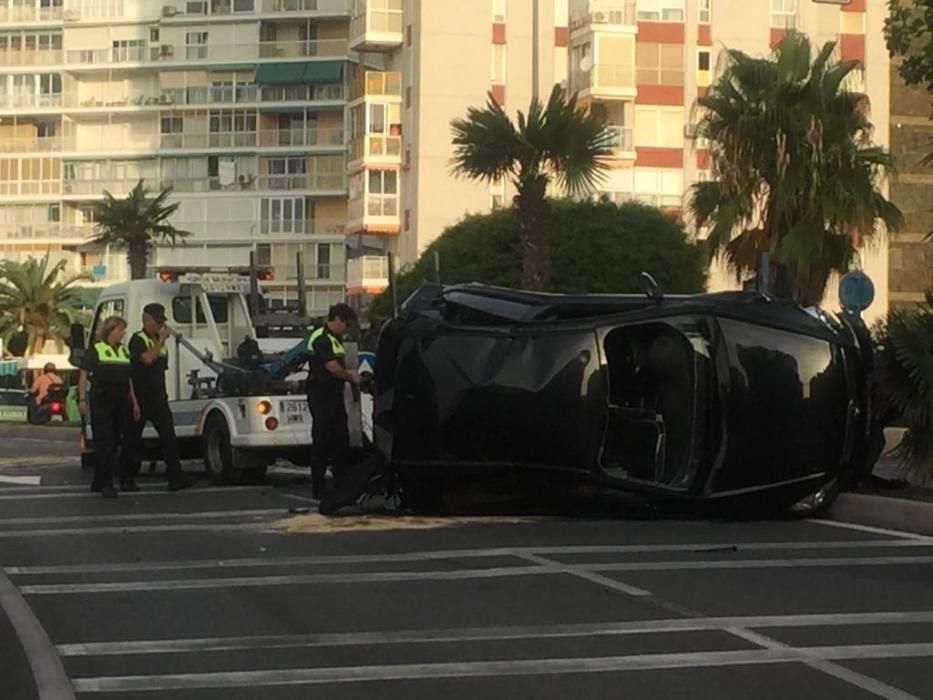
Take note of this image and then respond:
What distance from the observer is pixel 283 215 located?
91938 millimetres

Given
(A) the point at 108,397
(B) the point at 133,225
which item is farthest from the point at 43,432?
(B) the point at 133,225

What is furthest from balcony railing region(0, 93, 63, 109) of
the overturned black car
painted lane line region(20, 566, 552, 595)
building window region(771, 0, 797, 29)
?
painted lane line region(20, 566, 552, 595)

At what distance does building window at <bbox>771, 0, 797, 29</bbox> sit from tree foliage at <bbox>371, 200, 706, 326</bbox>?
701 inches

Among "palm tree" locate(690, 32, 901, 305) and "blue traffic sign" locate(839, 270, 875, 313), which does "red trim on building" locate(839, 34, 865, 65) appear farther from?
"blue traffic sign" locate(839, 270, 875, 313)

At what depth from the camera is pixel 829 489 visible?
1508 centimetres

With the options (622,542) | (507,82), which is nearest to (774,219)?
(622,542)

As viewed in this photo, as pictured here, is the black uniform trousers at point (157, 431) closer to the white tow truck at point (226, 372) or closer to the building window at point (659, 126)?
the white tow truck at point (226, 372)

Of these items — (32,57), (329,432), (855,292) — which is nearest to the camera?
(329,432)

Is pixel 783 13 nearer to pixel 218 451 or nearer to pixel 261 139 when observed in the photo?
pixel 261 139

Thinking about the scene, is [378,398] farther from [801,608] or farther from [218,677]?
[218,677]

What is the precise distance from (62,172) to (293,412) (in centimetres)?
8139

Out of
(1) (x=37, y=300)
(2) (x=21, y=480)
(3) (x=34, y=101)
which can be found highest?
(3) (x=34, y=101)

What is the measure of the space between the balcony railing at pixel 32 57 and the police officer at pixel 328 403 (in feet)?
280

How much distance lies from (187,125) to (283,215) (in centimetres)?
786
